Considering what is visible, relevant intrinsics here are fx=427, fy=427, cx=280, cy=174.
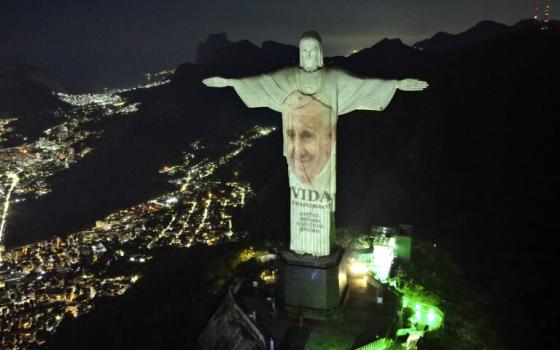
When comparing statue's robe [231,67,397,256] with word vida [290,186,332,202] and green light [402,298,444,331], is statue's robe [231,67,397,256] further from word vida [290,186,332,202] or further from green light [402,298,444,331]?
green light [402,298,444,331]

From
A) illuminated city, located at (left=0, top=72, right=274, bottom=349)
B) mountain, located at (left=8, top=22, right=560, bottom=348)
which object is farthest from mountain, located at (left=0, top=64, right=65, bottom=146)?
mountain, located at (left=8, top=22, right=560, bottom=348)

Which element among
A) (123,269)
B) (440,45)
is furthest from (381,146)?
(440,45)

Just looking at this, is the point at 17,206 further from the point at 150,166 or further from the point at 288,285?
the point at 288,285

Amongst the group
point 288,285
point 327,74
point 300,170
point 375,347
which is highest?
point 327,74

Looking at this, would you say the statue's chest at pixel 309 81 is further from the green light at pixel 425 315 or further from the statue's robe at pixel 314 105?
the green light at pixel 425 315

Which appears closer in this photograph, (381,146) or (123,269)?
(123,269)

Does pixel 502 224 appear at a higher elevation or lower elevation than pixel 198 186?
higher

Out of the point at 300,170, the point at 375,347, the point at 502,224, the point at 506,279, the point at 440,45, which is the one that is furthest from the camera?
the point at 440,45

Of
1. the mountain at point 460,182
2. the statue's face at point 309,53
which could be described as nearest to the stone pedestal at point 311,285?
the mountain at point 460,182
